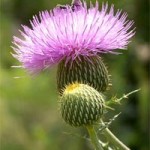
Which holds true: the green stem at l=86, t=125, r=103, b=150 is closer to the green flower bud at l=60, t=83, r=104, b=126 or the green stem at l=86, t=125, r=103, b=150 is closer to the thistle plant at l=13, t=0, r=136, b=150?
the green flower bud at l=60, t=83, r=104, b=126

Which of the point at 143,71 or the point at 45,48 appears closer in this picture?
the point at 45,48

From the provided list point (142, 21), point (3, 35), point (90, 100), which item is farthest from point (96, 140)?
point (3, 35)

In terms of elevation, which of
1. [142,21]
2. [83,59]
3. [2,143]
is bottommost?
[2,143]

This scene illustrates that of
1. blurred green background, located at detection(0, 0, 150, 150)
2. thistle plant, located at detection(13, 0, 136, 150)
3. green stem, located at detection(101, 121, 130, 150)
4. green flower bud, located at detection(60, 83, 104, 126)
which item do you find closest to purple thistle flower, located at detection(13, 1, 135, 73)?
thistle plant, located at detection(13, 0, 136, 150)

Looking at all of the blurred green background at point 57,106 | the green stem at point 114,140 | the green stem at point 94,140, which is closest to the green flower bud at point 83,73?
the green stem at point 114,140

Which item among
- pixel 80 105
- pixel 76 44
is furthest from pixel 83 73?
pixel 80 105

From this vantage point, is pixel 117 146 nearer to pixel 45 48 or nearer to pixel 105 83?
pixel 105 83
